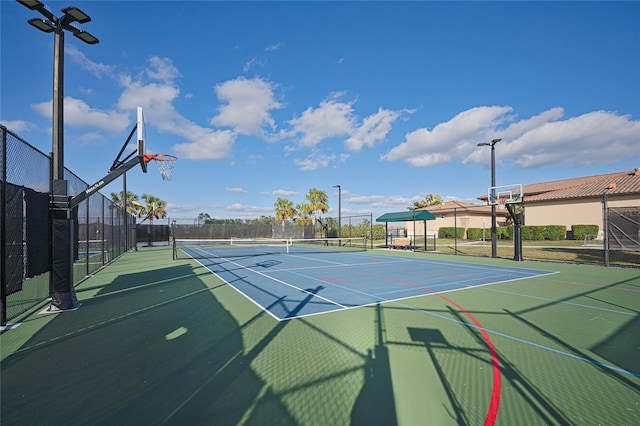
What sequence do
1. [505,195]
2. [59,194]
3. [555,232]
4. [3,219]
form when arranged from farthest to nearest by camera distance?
[555,232] → [505,195] → [59,194] → [3,219]

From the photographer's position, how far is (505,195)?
16.5 metres

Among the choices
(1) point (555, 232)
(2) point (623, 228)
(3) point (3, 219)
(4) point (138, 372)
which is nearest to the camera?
(4) point (138, 372)

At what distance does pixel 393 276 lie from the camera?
10625 mm

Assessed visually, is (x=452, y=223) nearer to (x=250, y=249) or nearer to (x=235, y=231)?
(x=235, y=231)

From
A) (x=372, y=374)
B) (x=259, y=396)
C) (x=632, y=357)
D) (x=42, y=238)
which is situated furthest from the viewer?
(x=42, y=238)

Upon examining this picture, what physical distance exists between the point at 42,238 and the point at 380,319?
21.5ft

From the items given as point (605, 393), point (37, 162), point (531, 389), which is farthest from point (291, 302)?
point (37, 162)

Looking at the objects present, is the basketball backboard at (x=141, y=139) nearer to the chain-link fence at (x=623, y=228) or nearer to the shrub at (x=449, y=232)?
the chain-link fence at (x=623, y=228)

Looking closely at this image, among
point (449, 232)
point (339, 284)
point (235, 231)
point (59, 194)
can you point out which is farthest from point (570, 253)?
point (235, 231)

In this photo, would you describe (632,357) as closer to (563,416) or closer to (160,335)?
(563,416)

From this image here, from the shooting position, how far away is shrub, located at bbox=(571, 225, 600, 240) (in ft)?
92.6

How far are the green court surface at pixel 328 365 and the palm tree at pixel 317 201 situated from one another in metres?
39.3

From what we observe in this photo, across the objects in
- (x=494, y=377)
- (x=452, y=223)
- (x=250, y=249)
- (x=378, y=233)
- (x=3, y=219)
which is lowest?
(x=250, y=249)

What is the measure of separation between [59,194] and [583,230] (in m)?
37.3
